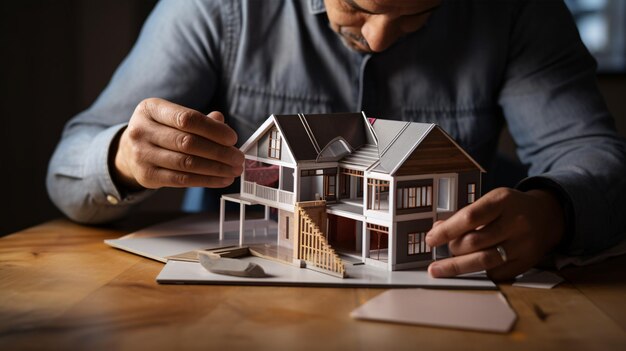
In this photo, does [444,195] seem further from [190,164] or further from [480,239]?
[190,164]

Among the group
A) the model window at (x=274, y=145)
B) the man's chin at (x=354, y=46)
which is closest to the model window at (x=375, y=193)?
the model window at (x=274, y=145)

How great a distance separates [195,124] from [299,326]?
0.50 meters

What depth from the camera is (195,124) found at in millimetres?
1427

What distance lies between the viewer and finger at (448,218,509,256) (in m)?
1.34

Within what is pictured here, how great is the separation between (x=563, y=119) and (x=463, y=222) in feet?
2.54

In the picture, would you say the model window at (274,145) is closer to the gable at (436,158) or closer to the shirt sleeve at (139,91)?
the gable at (436,158)

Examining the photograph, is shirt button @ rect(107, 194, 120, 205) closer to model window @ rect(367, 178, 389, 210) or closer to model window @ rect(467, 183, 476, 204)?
model window @ rect(367, 178, 389, 210)

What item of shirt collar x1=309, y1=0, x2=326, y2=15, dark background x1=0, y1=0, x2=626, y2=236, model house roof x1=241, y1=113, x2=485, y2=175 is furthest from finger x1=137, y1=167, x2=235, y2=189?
dark background x1=0, y1=0, x2=626, y2=236

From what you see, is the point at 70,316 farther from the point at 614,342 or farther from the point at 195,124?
the point at 614,342

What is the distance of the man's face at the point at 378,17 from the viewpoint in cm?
154

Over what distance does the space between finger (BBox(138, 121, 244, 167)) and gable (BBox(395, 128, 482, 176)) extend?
0.33m

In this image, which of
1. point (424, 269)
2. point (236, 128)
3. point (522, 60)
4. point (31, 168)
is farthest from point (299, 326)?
point (31, 168)

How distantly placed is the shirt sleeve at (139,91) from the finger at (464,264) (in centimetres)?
76

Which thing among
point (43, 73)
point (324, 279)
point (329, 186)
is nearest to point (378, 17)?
point (329, 186)
